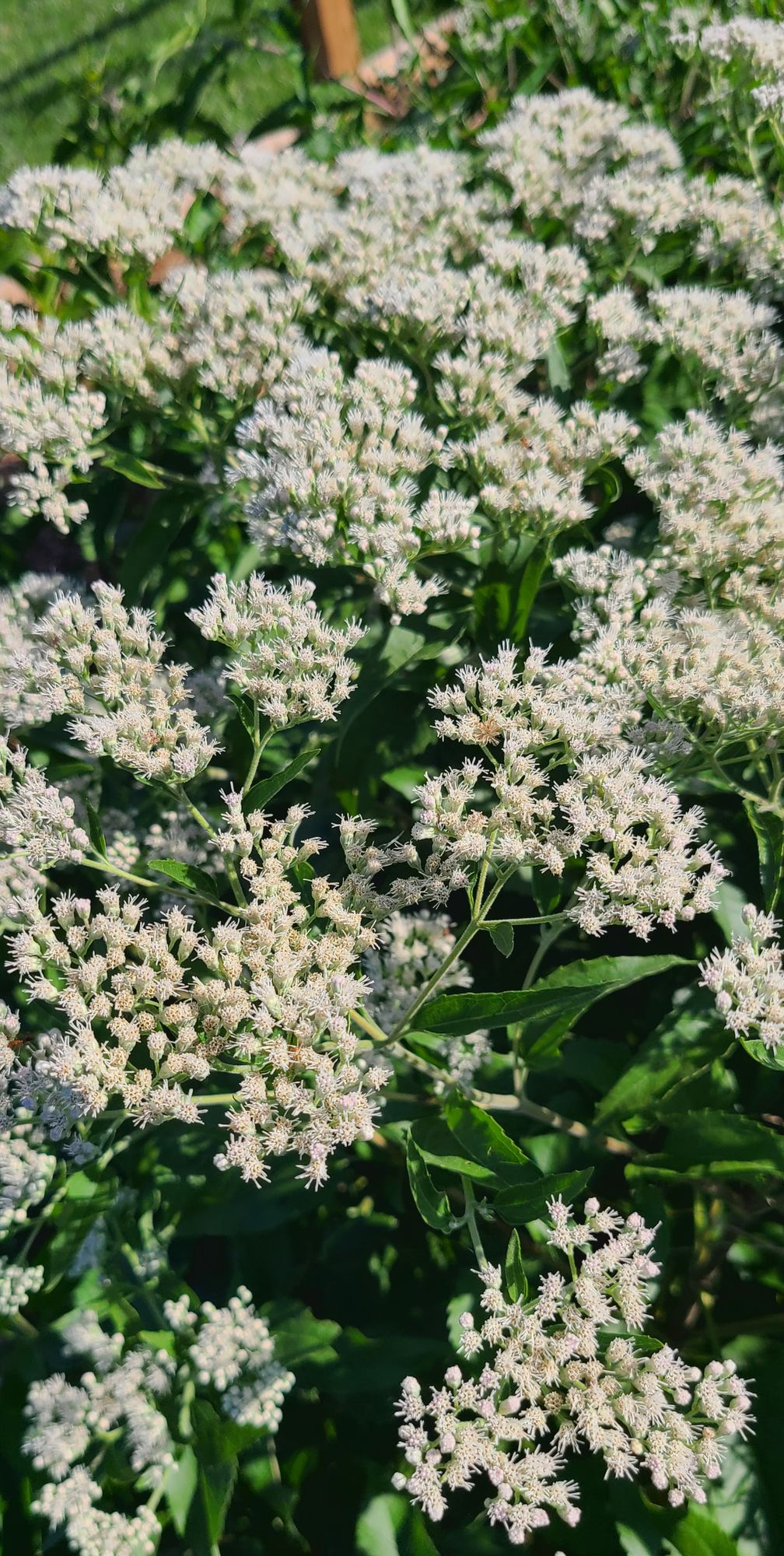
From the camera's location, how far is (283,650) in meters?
1.89

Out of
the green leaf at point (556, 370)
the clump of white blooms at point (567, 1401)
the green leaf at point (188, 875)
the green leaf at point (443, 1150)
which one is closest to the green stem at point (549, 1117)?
the green leaf at point (443, 1150)

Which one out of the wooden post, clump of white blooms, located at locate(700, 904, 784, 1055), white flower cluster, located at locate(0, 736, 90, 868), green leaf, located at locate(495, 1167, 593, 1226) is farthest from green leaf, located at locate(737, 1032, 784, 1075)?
the wooden post

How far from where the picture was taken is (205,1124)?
2012 millimetres

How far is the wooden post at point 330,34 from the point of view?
4.59 meters

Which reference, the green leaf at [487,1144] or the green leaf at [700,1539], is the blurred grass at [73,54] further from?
the green leaf at [700,1539]

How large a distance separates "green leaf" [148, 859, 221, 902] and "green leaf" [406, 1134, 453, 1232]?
544mm

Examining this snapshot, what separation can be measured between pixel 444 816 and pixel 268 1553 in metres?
1.46

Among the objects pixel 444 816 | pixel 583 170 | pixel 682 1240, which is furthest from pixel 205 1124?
pixel 583 170

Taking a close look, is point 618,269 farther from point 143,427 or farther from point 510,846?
point 510,846

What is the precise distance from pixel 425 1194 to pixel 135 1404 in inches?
24.4

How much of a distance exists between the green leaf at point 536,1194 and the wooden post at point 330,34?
4.58m

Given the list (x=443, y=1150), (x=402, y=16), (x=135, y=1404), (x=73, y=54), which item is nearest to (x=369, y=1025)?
(x=443, y=1150)

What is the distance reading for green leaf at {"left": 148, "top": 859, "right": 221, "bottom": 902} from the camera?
1.67 m

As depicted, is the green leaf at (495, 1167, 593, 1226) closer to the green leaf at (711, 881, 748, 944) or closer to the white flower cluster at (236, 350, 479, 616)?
the green leaf at (711, 881, 748, 944)
